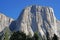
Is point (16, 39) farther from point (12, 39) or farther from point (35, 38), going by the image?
point (35, 38)

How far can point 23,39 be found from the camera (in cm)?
10794

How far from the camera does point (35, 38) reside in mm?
111438

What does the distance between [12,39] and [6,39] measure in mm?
2551

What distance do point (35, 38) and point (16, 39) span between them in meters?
8.63

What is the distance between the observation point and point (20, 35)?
110438 millimetres

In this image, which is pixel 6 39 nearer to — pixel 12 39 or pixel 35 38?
pixel 12 39

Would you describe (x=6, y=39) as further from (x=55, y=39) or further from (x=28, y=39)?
(x=55, y=39)

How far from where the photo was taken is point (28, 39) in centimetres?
11219

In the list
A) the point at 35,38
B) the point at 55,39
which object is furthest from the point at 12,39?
the point at 55,39

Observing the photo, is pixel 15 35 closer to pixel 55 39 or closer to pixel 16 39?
pixel 16 39

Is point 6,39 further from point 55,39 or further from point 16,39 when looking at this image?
point 55,39

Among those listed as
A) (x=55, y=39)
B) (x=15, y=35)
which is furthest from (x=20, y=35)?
(x=55, y=39)

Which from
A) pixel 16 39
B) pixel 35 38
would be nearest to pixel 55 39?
pixel 35 38

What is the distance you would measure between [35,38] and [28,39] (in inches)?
122
